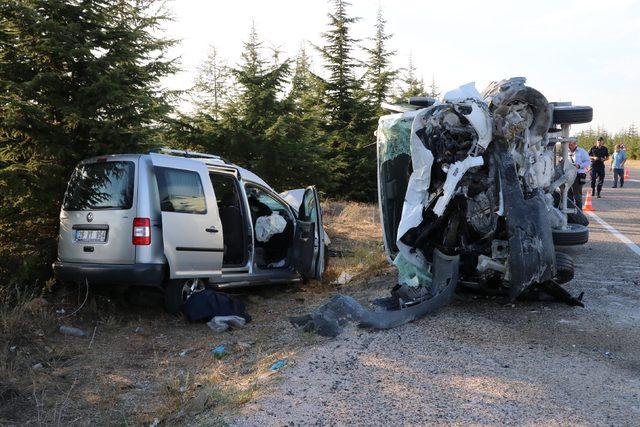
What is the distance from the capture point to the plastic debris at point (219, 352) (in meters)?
5.77

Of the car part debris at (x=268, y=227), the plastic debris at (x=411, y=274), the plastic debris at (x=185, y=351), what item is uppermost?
the car part debris at (x=268, y=227)

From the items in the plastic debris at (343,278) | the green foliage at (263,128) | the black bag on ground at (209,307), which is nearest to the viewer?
the black bag on ground at (209,307)

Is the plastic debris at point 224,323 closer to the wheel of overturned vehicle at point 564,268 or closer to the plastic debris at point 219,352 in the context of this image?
the plastic debris at point 219,352

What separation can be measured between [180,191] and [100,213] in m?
0.95

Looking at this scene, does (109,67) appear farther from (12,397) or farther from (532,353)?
(532,353)

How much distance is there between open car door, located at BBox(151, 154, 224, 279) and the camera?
22.3 ft

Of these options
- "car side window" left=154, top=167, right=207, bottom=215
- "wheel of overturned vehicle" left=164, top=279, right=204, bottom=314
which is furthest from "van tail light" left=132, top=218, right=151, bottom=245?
"wheel of overturned vehicle" left=164, top=279, right=204, bottom=314

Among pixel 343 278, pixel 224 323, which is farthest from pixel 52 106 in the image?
pixel 343 278

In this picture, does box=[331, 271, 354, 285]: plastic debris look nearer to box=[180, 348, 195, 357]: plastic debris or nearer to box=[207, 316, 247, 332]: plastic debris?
box=[207, 316, 247, 332]: plastic debris

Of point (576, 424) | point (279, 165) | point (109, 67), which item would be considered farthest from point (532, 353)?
point (279, 165)

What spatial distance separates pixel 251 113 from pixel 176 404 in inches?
416

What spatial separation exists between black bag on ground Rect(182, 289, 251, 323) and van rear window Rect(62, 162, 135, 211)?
1393mm

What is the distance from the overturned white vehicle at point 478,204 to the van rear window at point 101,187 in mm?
3198

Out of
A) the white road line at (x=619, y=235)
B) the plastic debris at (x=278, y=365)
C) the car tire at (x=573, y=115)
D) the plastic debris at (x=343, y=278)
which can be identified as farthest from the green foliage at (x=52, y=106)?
the white road line at (x=619, y=235)
